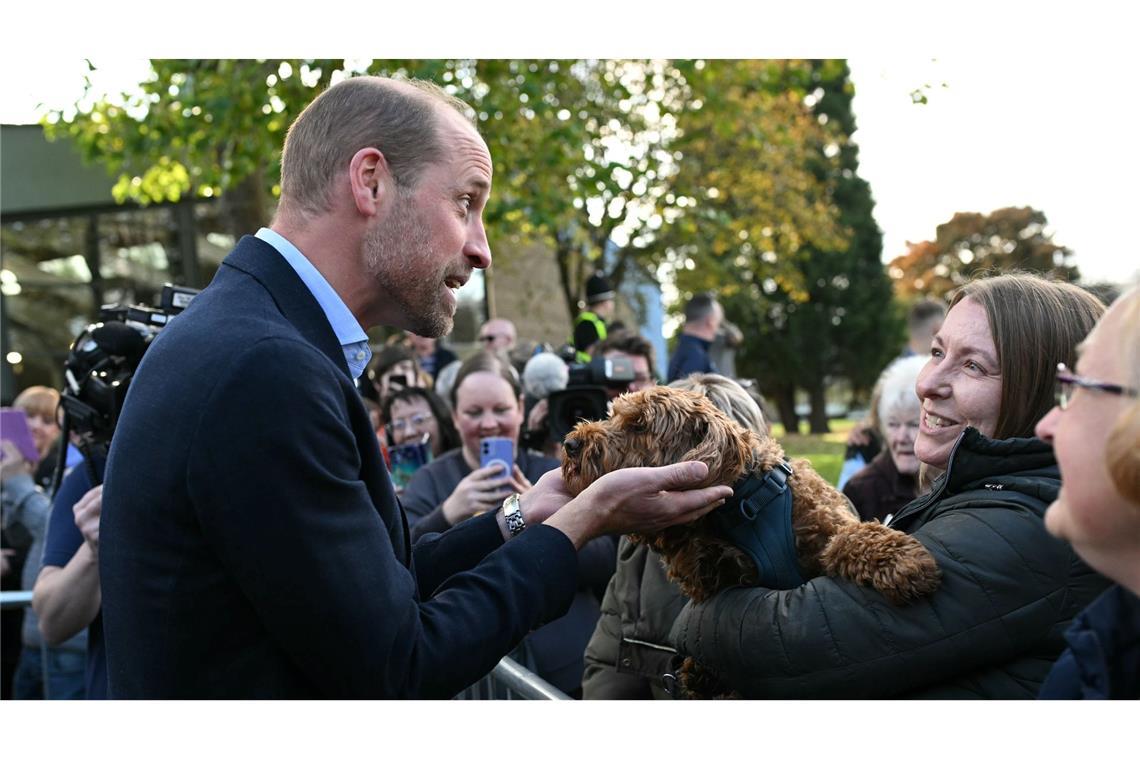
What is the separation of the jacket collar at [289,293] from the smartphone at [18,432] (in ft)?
17.2

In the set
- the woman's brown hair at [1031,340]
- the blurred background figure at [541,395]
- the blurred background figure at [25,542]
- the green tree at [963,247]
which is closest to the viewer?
the woman's brown hair at [1031,340]

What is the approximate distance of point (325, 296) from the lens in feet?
7.45

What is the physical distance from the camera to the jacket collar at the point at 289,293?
85.2 inches

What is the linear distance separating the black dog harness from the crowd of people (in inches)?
5.6

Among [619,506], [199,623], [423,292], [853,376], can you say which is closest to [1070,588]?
[619,506]

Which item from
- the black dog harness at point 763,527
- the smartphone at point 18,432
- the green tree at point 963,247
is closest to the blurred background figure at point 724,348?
the smartphone at point 18,432

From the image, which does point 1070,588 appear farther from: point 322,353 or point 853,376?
point 853,376

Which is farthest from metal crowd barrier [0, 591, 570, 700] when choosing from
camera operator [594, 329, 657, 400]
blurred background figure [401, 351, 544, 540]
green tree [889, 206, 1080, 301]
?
green tree [889, 206, 1080, 301]

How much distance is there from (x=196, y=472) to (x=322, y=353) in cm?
34

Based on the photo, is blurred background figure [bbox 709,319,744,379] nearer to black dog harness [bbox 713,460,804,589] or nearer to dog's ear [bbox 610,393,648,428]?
dog's ear [bbox 610,393,648,428]

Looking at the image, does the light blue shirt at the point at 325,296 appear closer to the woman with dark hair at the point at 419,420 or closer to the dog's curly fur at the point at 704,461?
the dog's curly fur at the point at 704,461

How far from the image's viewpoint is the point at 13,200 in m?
19.1

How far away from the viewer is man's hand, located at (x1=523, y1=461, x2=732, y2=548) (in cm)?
239

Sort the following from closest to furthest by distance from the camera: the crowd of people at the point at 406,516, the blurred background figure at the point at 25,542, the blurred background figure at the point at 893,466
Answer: the crowd of people at the point at 406,516, the blurred background figure at the point at 893,466, the blurred background figure at the point at 25,542
